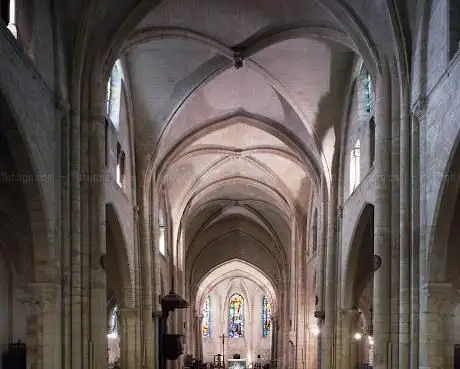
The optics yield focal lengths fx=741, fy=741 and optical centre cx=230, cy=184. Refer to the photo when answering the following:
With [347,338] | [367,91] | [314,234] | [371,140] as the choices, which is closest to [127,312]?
[347,338]

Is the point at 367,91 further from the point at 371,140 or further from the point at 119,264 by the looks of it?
the point at 119,264

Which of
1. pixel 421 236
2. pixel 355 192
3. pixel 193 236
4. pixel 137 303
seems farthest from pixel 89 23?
pixel 193 236

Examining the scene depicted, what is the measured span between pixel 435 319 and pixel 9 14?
9.72m

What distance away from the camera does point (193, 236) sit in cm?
4488

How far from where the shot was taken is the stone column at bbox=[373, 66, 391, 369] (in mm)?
15594

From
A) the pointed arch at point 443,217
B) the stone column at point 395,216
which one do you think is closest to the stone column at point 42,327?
the stone column at point 395,216

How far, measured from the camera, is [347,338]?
24.5 metres

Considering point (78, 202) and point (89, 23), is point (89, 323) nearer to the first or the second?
point (78, 202)

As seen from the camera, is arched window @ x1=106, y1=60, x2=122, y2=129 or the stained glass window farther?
the stained glass window

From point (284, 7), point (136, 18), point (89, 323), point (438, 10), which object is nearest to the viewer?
point (438, 10)

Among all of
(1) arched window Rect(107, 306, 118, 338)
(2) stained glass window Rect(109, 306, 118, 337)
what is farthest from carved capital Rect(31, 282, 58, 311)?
(2) stained glass window Rect(109, 306, 118, 337)

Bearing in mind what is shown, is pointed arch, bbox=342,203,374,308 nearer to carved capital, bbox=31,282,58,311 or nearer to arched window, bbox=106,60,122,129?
arched window, bbox=106,60,122,129

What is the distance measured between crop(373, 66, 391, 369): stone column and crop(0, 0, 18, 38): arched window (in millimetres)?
7802

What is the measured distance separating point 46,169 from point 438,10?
26.4ft
